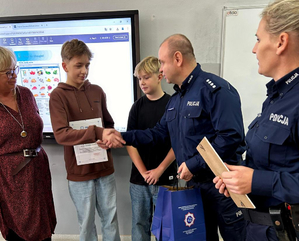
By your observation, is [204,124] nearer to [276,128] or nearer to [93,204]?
[276,128]

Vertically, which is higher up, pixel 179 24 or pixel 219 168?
pixel 179 24

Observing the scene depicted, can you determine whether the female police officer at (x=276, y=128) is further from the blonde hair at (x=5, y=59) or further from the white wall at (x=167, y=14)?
the blonde hair at (x=5, y=59)

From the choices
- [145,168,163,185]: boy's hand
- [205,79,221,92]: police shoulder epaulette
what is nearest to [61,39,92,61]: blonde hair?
[205,79,221,92]: police shoulder epaulette

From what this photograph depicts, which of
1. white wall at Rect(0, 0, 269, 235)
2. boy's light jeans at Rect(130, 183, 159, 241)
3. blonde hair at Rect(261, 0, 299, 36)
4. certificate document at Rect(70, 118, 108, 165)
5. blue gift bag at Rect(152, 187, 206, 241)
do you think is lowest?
boy's light jeans at Rect(130, 183, 159, 241)

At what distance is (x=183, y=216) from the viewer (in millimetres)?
1315

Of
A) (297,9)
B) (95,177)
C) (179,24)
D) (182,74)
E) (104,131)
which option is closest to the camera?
(297,9)

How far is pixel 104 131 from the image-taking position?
5.35ft

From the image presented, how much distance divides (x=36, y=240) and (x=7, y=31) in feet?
6.34

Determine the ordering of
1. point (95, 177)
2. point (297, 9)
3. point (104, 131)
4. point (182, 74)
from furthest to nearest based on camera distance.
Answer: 1. point (95, 177)
2. point (104, 131)
3. point (182, 74)
4. point (297, 9)

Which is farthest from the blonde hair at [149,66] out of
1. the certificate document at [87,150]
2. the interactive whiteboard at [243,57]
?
the interactive whiteboard at [243,57]

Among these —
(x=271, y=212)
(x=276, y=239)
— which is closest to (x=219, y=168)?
(x=271, y=212)

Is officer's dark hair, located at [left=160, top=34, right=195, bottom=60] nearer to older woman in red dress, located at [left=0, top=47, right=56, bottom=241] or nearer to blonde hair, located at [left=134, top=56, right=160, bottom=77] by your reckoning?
blonde hair, located at [left=134, top=56, right=160, bottom=77]

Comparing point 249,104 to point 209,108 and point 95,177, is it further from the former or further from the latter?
point 95,177

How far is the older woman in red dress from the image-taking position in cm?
156
